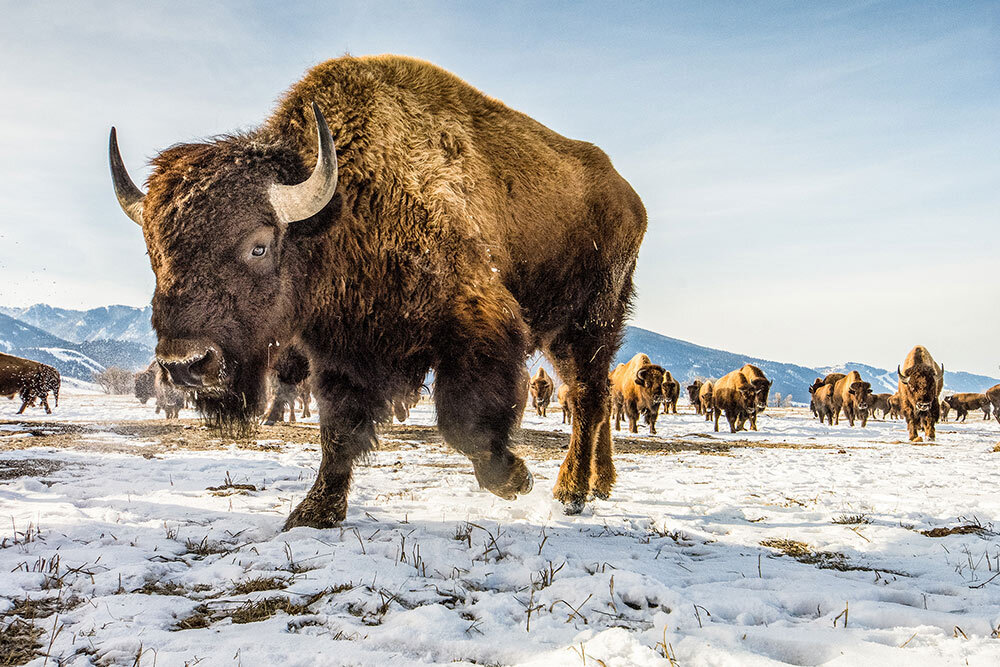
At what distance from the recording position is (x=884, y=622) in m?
1.93

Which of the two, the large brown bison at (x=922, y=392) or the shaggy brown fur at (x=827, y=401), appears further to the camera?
the shaggy brown fur at (x=827, y=401)

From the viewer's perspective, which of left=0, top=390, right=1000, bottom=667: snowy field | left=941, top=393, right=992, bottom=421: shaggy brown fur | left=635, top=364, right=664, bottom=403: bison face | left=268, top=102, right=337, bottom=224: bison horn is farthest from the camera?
left=941, top=393, right=992, bottom=421: shaggy brown fur

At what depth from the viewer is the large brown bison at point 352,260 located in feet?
8.68

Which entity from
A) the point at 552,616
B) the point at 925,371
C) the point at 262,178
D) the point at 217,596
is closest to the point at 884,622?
the point at 552,616

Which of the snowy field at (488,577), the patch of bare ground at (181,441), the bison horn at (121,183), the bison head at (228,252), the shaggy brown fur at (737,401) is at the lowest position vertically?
the patch of bare ground at (181,441)

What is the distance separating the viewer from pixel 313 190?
2703 mm

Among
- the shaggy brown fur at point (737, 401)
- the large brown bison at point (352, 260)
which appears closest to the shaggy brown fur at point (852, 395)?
the shaggy brown fur at point (737, 401)

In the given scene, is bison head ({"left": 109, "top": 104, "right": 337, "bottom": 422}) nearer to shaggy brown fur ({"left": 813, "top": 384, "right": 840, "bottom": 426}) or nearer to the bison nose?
the bison nose

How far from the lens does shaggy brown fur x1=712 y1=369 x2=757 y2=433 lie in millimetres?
19734

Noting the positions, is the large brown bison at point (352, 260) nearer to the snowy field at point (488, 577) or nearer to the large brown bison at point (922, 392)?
the snowy field at point (488, 577)

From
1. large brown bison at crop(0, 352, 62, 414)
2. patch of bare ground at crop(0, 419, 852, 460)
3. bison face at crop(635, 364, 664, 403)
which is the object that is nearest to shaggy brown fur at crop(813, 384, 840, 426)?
bison face at crop(635, 364, 664, 403)

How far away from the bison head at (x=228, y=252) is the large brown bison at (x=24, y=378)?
18515 mm

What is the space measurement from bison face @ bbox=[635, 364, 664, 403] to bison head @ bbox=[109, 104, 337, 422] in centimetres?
1621

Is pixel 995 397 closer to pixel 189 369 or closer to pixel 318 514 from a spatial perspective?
pixel 318 514
